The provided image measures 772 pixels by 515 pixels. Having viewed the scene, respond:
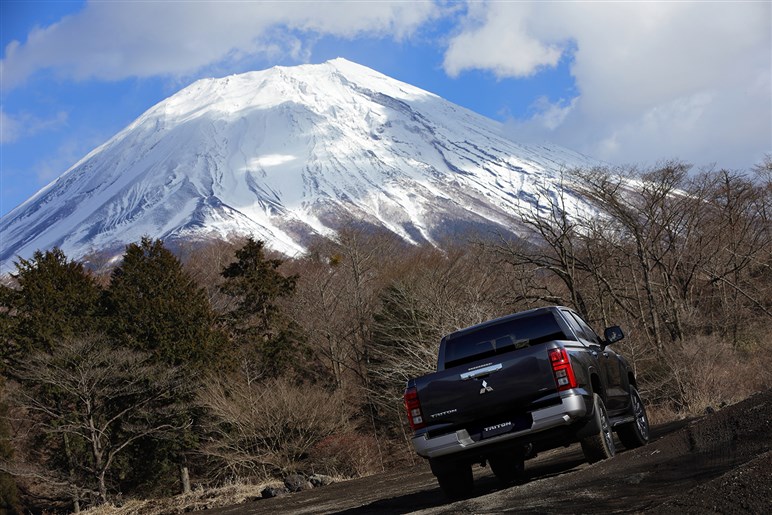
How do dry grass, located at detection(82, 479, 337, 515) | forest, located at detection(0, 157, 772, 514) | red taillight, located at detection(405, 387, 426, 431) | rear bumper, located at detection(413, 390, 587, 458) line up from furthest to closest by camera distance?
forest, located at detection(0, 157, 772, 514) < dry grass, located at detection(82, 479, 337, 515) < red taillight, located at detection(405, 387, 426, 431) < rear bumper, located at detection(413, 390, 587, 458)

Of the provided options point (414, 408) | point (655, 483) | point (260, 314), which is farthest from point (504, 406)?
point (260, 314)

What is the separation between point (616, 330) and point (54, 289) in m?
39.5

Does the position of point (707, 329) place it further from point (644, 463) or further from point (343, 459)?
point (644, 463)

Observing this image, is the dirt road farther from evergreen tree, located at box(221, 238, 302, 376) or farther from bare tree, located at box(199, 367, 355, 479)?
evergreen tree, located at box(221, 238, 302, 376)

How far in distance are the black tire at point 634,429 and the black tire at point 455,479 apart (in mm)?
2313

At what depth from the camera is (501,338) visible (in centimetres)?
1009

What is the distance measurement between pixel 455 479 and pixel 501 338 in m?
1.65

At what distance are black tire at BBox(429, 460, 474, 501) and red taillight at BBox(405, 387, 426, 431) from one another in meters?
0.53

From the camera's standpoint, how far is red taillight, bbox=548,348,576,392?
916 cm

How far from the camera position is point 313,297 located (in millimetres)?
57125

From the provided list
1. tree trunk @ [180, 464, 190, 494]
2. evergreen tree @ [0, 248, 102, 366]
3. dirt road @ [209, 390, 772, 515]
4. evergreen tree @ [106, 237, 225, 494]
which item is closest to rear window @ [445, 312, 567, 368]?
dirt road @ [209, 390, 772, 515]

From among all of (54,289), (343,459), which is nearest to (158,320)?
(54,289)

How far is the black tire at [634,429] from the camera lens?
37.6 ft

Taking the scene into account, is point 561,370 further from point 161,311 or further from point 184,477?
point 161,311
